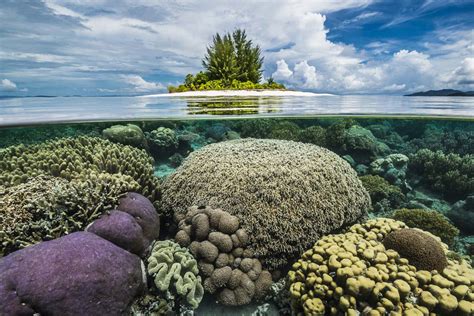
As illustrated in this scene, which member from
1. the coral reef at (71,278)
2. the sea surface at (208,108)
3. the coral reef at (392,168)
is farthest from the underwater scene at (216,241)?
the sea surface at (208,108)

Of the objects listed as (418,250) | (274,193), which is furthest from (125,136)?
(418,250)

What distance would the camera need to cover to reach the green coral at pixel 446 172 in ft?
31.6

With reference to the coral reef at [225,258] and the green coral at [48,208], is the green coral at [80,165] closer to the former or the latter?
the green coral at [48,208]

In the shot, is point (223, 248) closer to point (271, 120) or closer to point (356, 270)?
point (356, 270)

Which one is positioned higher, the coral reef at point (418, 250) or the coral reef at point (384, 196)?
the coral reef at point (418, 250)

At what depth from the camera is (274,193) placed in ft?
16.6

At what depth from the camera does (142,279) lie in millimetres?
3943

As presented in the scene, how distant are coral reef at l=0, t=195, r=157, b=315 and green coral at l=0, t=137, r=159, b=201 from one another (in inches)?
80.8

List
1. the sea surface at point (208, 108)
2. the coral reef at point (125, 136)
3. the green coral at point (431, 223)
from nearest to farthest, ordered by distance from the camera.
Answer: the green coral at point (431, 223) < the coral reef at point (125, 136) < the sea surface at point (208, 108)

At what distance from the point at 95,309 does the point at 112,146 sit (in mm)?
4465

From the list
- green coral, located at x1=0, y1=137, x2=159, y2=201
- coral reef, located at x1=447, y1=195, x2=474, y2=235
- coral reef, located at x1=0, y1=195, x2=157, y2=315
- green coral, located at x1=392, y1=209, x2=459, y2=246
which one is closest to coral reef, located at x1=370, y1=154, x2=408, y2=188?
coral reef, located at x1=447, y1=195, x2=474, y2=235

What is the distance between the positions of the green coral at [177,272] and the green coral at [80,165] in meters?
1.73

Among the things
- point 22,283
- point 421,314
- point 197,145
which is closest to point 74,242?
point 22,283

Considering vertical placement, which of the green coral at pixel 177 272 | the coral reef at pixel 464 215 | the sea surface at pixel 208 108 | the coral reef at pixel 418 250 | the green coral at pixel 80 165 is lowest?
the coral reef at pixel 464 215
